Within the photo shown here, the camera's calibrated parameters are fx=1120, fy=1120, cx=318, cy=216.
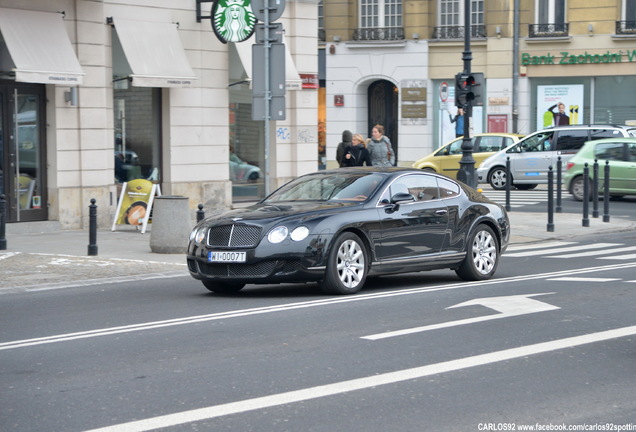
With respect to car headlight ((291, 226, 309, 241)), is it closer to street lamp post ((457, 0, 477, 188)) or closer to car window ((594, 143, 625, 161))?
street lamp post ((457, 0, 477, 188))

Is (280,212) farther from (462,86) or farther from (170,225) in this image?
(462,86)

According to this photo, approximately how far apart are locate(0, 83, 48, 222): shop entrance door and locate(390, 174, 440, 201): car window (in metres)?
9.20

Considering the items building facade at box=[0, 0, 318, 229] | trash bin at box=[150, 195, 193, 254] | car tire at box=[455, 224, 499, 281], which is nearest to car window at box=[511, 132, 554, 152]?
Answer: building facade at box=[0, 0, 318, 229]

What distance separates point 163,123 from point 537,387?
16.5m

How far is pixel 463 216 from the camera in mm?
13383

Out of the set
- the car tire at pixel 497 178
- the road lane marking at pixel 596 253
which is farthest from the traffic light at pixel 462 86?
the car tire at pixel 497 178

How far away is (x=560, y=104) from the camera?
41.7 metres

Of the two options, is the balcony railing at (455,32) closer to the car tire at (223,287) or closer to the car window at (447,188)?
the car window at (447,188)

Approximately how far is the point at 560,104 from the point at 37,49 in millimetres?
26352

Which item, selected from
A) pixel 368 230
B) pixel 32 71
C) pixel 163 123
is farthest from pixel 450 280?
pixel 163 123

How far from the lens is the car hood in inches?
460

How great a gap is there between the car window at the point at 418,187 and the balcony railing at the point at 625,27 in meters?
29.3

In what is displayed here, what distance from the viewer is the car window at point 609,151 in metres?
26.9

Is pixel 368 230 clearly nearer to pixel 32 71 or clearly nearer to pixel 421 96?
pixel 32 71
